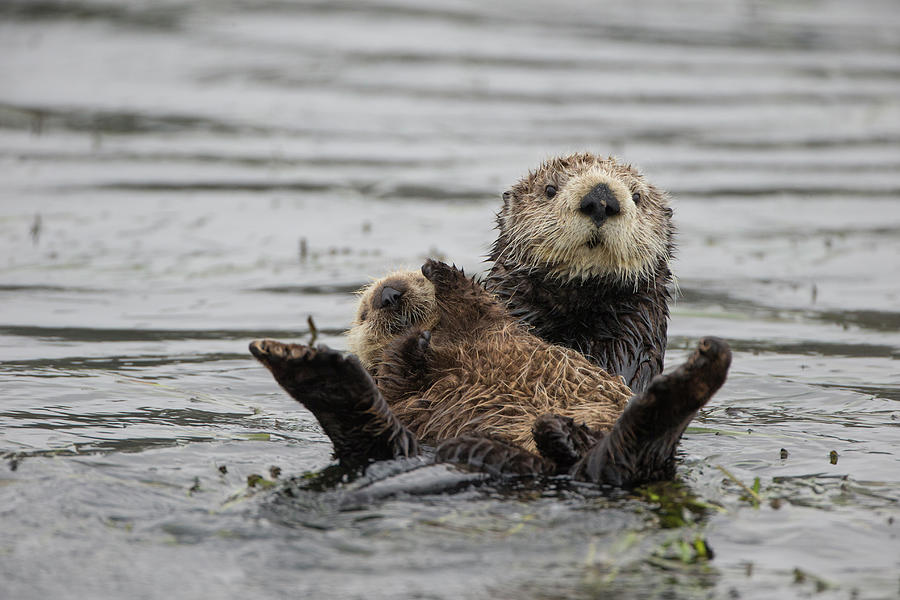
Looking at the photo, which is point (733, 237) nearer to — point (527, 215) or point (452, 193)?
point (452, 193)

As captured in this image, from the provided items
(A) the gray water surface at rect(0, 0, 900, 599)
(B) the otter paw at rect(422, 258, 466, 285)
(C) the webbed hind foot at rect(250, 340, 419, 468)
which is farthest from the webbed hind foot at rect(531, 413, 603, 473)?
(B) the otter paw at rect(422, 258, 466, 285)

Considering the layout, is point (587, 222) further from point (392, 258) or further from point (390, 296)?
point (392, 258)

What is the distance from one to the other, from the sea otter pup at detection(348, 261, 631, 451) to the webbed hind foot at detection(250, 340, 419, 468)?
1.30 ft

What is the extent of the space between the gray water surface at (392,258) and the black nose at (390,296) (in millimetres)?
620

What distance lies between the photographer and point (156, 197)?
9797 mm

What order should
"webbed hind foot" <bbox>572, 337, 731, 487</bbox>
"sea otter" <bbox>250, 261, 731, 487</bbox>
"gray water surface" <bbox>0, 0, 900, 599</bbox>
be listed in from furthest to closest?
"sea otter" <bbox>250, 261, 731, 487</bbox> → "webbed hind foot" <bbox>572, 337, 731, 487</bbox> → "gray water surface" <bbox>0, 0, 900, 599</bbox>

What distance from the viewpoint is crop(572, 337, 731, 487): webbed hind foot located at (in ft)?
11.0

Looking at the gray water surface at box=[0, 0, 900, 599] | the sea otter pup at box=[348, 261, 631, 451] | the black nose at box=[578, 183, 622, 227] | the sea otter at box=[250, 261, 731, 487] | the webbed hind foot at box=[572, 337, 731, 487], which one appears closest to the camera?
the gray water surface at box=[0, 0, 900, 599]

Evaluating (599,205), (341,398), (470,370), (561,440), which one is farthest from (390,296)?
(561,440)

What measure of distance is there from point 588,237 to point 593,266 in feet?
0.46

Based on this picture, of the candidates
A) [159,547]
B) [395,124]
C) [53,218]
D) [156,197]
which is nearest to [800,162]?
[395,124]

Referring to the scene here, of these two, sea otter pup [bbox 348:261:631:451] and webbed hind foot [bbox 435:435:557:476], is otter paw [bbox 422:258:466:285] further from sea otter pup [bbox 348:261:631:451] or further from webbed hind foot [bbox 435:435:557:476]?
webbed hind foot [bbox 435:435:557:476]

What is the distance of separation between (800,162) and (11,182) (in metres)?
7.86

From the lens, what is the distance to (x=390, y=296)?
4.85 meters
